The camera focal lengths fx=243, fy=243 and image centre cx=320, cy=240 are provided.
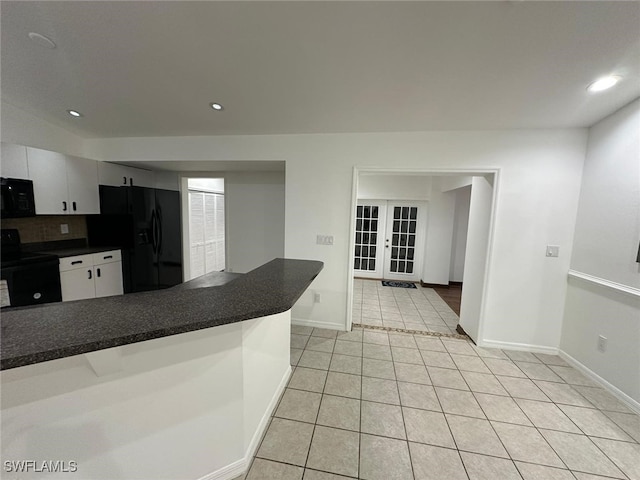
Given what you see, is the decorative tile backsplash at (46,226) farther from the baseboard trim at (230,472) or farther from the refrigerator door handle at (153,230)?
the baseboard trim at (230,472)

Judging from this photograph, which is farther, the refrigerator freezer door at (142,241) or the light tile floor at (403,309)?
the refrigerator freezer door at (142,241)

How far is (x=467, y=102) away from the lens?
2.10 meters

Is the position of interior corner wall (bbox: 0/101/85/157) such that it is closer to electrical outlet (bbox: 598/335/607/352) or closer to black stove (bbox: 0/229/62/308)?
black stove (bbox: 0/229/62/308)

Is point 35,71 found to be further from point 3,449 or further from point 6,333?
point 3,449

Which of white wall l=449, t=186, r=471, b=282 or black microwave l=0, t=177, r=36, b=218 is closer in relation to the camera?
black microwave l=0, t=177, r=36, b=218

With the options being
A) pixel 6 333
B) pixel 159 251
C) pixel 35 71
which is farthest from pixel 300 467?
pixel 159 251

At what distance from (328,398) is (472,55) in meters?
2.65

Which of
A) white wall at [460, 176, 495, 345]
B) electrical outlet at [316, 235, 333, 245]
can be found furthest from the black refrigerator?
white wall at [460, 176, 495, 345]

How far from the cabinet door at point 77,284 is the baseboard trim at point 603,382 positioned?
5373 mm

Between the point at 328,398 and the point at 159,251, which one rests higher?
the point at 159,251

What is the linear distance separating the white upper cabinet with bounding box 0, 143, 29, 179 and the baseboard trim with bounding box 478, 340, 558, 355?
5422mm

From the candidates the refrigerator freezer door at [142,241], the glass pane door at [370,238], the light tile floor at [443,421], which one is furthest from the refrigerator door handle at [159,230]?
the glass pane door at [370,238]

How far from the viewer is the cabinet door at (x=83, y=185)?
10.1 feet

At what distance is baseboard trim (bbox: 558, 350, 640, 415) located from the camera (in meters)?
1.89
